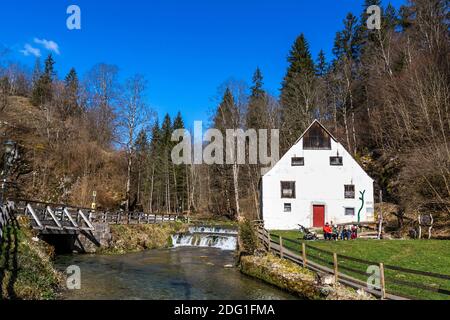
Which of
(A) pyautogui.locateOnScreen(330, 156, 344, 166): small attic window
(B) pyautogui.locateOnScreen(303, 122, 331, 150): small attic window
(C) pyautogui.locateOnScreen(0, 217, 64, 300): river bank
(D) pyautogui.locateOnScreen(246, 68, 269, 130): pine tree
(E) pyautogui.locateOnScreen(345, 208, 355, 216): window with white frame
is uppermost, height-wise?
(D) pyautogui.locateOnScreen(246, 68, 269, 130): pine tree

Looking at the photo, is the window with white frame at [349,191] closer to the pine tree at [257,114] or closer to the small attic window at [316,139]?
the small attic window at [316,139]

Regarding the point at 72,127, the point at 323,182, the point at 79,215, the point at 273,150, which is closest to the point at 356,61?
the point at 273,150

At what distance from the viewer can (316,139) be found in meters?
35.1

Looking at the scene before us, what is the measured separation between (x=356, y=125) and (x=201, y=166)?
101 ft

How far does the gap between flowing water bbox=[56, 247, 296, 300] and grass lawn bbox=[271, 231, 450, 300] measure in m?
3.42

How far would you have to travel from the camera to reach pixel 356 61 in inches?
2213

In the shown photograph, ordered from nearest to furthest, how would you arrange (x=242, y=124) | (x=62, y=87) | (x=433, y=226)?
(x=433, y=226) < (x=242, y=124) < (x=62, y=87)

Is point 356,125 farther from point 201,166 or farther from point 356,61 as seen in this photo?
point 201,166

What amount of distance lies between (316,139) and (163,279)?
23.3 m

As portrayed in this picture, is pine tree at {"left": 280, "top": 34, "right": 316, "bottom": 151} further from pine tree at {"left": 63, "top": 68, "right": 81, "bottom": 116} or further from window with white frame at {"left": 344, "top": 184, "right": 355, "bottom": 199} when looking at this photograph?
pine tree at {"left": 63, "top": 68, "right": 81, "bottom": 116}

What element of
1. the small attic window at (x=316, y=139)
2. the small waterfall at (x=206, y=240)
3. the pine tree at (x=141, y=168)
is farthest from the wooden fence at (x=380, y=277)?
the pine tree at (x=141, y=168)

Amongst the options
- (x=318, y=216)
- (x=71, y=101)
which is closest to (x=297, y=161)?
(x=318, y=216)

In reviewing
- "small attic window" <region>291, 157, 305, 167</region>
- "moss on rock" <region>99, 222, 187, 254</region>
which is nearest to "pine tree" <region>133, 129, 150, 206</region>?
"moss on rock" <region>99, 222, 187, 254</region>

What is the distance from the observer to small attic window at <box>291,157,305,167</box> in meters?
35.0
